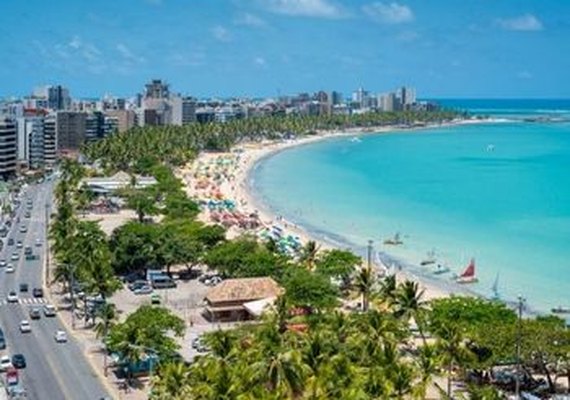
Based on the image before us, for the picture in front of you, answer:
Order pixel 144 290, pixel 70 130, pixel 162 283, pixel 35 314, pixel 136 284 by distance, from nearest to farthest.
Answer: pixel 35 314
pixel 144 290
pixel 136 284
pixel 162 283
pixel 70 130

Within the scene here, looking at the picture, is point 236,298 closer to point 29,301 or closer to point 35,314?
point 35,314

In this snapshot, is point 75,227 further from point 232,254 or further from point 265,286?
point 265,286

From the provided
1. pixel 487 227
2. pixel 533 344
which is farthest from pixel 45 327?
pixel 487 227

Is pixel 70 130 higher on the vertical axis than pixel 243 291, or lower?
higher

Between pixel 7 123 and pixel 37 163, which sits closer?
pixel 7 123

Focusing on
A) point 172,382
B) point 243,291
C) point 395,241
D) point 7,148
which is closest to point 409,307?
point 243,291

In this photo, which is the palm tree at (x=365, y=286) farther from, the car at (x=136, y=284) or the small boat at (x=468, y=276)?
the car at (x=136, y=284)

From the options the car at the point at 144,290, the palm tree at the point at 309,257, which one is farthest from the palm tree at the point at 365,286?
the car at the point at 144,290
